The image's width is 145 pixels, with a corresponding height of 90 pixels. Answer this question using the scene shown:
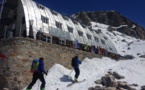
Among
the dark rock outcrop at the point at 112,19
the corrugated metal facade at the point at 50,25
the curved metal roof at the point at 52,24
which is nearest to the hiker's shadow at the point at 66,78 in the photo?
the corrugated metal facade at the point at 50,25

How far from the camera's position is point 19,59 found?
21625mm

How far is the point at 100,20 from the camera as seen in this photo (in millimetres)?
108062

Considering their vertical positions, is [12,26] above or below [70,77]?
above

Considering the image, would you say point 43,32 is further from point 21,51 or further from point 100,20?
point 100,20

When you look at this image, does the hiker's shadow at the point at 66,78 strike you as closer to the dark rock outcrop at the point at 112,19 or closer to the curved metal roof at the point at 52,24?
the curved metal roof at the point at 52,24

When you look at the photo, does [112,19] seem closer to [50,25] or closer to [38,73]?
[50,25]

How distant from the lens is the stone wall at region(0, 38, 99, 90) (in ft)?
68.8

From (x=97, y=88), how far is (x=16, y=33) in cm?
1789

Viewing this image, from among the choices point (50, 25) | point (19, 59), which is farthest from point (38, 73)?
point (50, 25)

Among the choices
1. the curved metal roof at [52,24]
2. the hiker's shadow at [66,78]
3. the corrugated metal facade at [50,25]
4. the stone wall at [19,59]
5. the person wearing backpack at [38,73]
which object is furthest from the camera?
the curved metal roof at [52,24]

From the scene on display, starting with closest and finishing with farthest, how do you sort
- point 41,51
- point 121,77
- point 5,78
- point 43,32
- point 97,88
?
point 97,88 → point 121,77 → point 5,78 → point 41,51 → point 43,32

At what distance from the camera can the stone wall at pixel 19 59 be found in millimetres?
20984

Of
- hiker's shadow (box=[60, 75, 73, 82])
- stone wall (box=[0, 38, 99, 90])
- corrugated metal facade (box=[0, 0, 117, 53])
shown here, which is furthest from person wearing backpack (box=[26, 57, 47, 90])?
corrugated metal facade (box=[0, 0, 117, 53])

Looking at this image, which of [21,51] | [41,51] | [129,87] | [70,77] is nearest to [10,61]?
[21,51]
